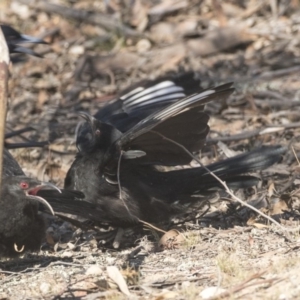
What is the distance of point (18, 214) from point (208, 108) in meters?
3.53

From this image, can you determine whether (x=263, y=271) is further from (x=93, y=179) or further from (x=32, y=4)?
(x=32, y=4)

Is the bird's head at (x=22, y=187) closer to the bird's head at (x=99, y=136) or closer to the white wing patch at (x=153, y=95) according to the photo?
the bird's head at (x=99, y=136)

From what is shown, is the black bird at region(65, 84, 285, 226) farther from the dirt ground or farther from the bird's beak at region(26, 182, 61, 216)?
the bird's beak at region(26, 182, 61, 216)

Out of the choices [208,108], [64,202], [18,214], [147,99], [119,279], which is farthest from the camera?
[208,108]

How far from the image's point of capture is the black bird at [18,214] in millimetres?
5621

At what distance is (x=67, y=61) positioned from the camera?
433 inches

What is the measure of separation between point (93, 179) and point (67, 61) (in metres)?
5.14

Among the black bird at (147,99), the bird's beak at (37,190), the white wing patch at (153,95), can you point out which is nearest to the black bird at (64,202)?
the bird's beak at (37,190)

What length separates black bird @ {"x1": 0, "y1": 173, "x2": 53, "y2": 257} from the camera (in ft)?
18.4

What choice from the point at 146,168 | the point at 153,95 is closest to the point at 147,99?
the point at 153,95

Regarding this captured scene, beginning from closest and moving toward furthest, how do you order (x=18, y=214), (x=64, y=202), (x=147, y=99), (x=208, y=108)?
(x=18, y=214) < (x=64, y=202) < (x=147, y=99) < (x=208, y=108)

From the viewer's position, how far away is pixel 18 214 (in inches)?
223

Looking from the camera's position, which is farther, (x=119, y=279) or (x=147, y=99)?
(x=147, y=99)

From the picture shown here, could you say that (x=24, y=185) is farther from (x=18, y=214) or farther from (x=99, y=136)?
(x=99, y=136)
